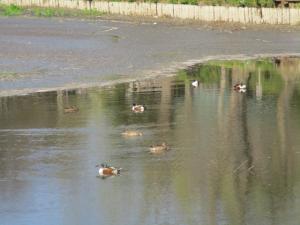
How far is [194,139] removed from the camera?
13.4 m

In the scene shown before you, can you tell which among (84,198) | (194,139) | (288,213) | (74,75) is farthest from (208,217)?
(74,75)

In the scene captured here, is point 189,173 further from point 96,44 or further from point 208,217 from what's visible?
point 96,44

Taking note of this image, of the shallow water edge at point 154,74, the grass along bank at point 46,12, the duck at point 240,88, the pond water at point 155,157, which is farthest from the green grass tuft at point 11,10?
the duck at point 240,88

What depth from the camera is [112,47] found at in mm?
30859

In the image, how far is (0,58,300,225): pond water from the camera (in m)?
9.58

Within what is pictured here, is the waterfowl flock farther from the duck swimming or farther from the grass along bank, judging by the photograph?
the grass along bank

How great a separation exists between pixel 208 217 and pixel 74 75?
44.9ft

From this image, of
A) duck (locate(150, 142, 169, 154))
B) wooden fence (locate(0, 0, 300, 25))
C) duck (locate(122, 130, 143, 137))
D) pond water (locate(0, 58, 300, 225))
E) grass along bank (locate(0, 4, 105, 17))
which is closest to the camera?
pond water (locate(0, 58, 300, 225))

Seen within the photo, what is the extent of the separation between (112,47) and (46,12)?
20017 mm

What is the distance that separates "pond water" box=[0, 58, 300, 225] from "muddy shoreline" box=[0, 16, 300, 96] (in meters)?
2.73

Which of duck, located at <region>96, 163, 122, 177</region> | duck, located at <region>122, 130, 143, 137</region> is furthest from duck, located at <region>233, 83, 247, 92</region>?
duck, located at <region>96, 163, 122, 177</region>

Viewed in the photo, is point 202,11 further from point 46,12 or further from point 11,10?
point 11,10

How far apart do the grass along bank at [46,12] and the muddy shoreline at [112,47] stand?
2585mm

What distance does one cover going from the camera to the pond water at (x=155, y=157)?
958 cm
